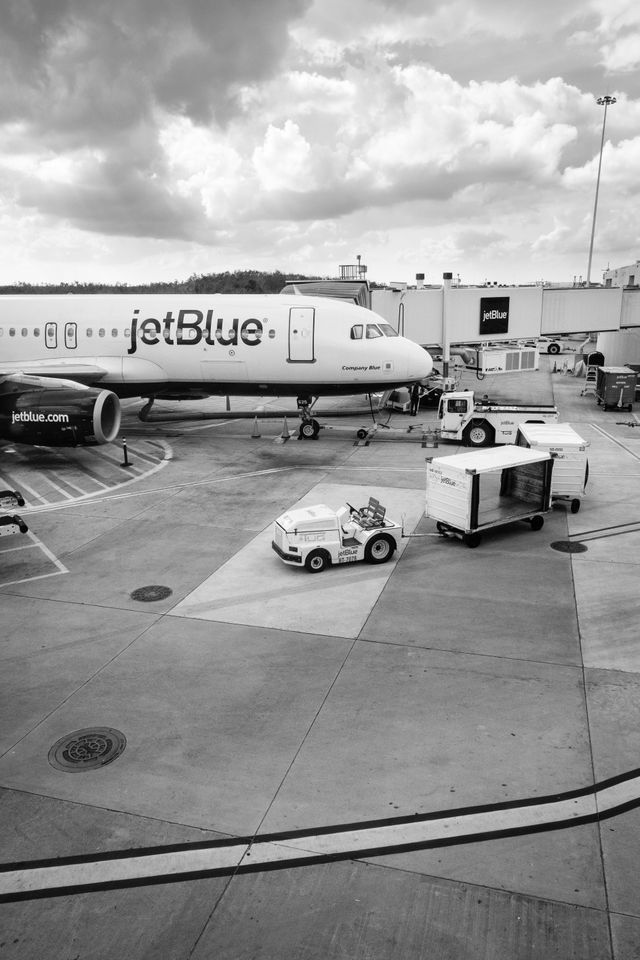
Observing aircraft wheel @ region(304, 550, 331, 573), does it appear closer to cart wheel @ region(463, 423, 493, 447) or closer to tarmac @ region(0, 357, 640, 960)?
tarmac @ region(0, 357, 640, 960)

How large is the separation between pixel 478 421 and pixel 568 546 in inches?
462

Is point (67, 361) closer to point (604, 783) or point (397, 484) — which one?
point (397, 484)

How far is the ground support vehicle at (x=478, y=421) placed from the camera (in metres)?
26.8

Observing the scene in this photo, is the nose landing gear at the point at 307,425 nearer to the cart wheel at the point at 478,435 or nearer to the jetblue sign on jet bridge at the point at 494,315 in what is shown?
the cart wheel at the point at 478,435

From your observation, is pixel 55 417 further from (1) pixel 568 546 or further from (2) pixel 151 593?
(1) pixel 568 546

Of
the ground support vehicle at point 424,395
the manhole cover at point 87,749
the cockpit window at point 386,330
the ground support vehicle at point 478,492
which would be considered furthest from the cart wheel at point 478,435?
the manhole cover at point 87,749

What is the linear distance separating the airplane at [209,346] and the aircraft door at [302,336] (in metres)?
0.04

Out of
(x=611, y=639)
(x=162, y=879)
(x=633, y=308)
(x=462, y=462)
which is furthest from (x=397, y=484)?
(x=633, y=308)

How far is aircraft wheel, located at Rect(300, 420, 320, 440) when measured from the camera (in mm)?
28484

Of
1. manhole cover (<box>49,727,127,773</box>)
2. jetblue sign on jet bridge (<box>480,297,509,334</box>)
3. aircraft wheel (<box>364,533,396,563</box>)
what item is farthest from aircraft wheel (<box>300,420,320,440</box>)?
manhole cover (<box>49,727,127,773</box>)

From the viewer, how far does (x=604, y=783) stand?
27.0ft

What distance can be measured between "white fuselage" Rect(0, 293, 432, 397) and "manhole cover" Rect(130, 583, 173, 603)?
579 inches

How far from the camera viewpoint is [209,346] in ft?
89.5

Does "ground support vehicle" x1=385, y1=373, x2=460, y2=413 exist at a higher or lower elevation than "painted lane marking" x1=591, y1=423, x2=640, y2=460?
higher
